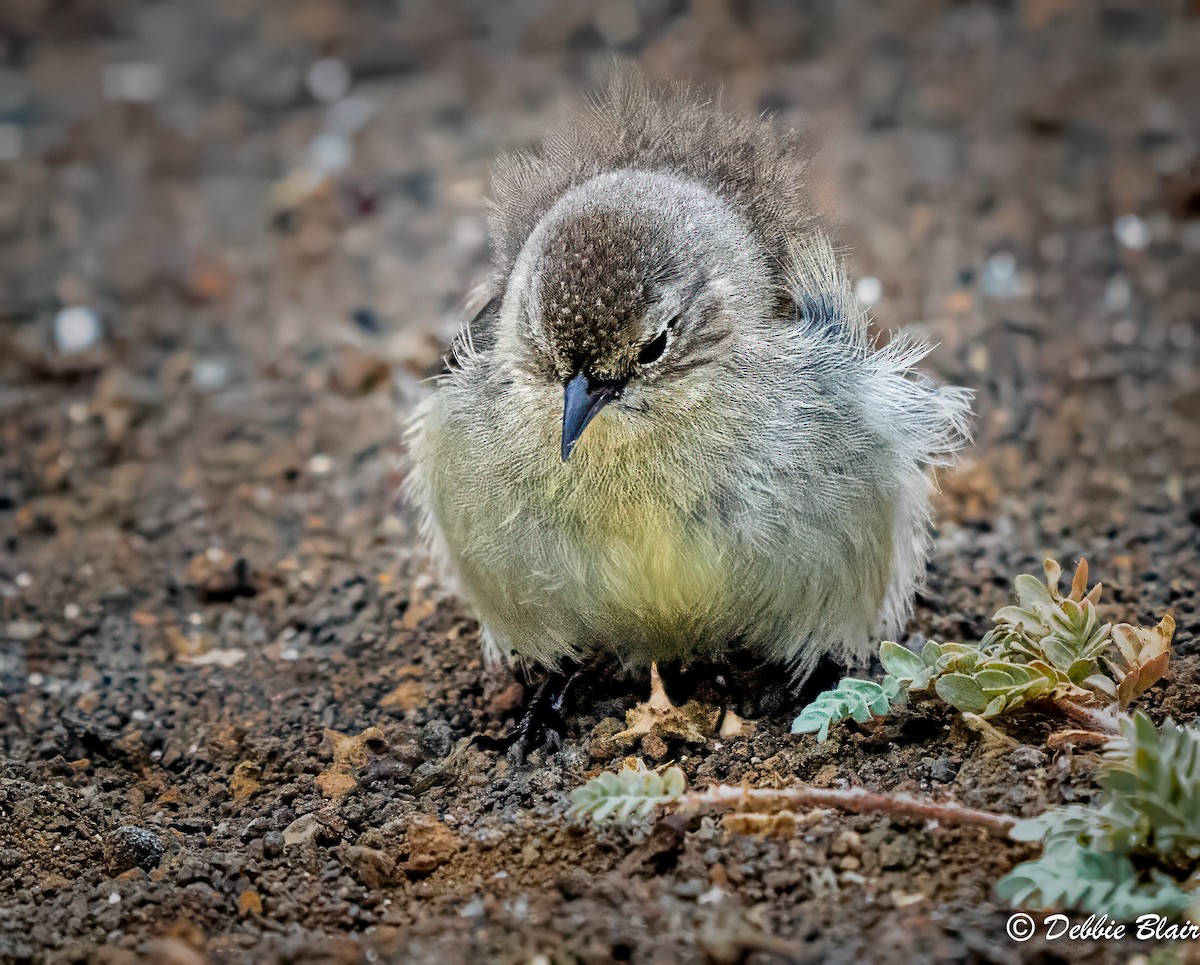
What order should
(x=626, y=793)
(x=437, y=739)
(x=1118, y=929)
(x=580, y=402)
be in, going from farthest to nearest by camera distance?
1. (x=437, y=739)
2. (x=580, y=402)
3. (x=626, y=793)
4. (x=1118, y=929)

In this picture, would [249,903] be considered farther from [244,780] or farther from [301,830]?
[244,780]

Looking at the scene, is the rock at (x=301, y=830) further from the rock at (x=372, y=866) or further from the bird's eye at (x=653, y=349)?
the bird's eye at (x=653, y=349)

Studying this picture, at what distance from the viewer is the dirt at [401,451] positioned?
10.5 feet

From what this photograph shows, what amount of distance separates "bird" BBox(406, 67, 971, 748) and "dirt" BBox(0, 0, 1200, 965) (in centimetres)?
37

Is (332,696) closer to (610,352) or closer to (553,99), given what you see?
(610,352)

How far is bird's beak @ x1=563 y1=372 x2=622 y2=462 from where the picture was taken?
3650mm

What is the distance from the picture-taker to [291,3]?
326 inches

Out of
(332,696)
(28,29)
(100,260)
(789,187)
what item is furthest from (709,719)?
(28,29)

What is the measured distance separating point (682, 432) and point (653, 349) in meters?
0.26

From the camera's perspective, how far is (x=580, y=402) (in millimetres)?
3732

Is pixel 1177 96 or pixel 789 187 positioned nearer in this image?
pixel 789 187

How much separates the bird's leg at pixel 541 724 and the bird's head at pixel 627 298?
928 mm

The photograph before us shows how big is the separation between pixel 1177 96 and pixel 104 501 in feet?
20.2

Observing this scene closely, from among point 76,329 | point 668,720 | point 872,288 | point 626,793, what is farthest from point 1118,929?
point 76,329
